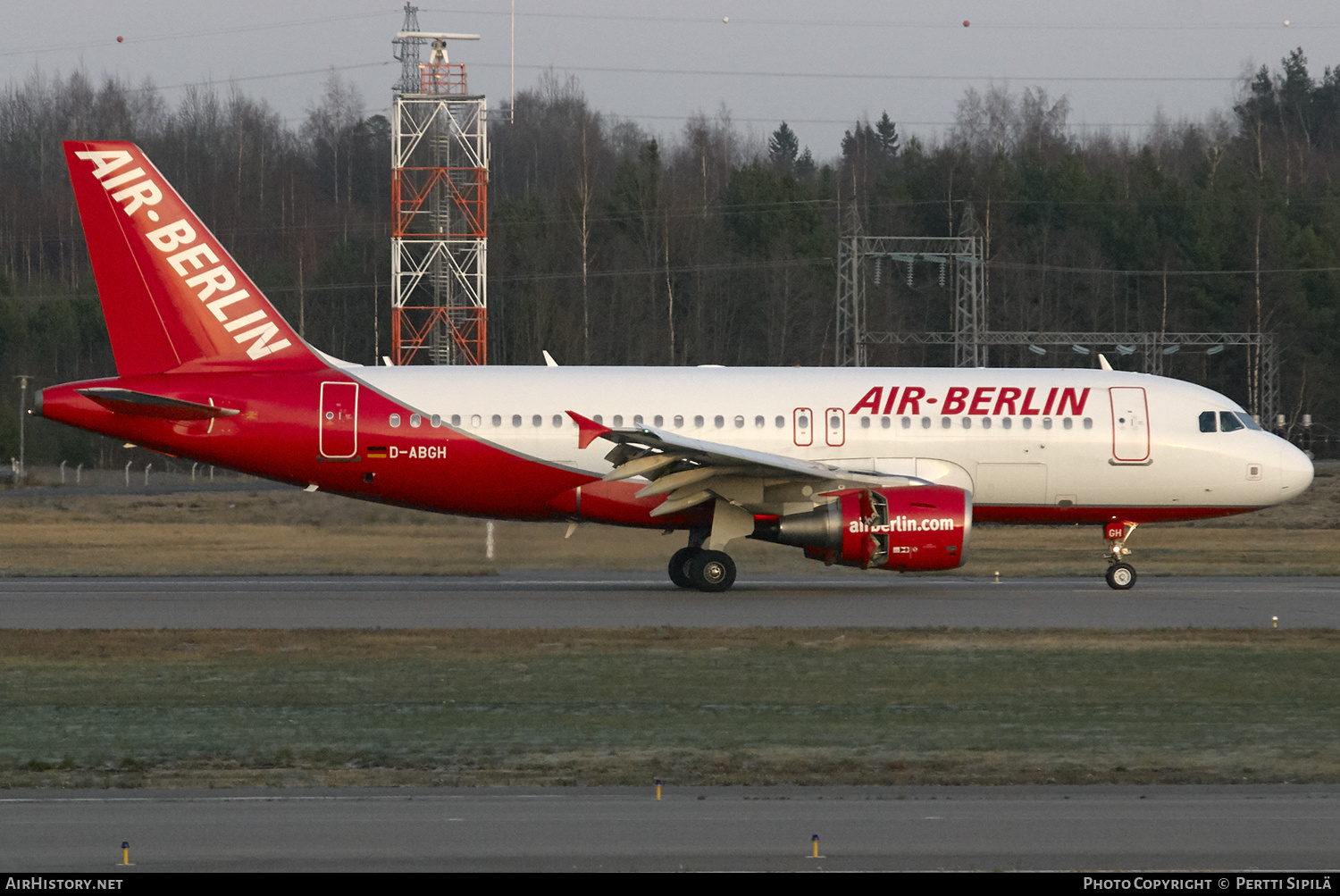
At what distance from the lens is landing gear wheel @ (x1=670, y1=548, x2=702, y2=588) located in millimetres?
21984

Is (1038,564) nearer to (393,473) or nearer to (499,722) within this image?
(393,473)

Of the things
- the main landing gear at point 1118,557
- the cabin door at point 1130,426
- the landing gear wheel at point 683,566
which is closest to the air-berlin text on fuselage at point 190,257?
the landing gear wheel at point 683,566

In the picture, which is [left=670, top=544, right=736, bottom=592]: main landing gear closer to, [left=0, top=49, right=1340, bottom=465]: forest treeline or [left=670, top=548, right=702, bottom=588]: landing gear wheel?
[left=670, top=548, right=702, bottom=588]: landing gear wheel

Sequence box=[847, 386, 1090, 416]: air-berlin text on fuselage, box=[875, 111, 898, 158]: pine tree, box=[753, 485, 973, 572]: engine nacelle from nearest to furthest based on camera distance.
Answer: box=[753, 485, 973, 572]: engine nacelle, box=[847, 386, 1090, 416]: air-berlin text on fuselage, box=[875, 111, 898, 158]: pine tree

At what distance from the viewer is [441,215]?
Result: 159ft

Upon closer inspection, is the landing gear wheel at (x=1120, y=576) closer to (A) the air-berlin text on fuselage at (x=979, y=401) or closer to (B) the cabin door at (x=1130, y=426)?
(B) the cabin door at (x=1130, y=426)

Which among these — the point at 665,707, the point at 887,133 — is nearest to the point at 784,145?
the point at 887,133

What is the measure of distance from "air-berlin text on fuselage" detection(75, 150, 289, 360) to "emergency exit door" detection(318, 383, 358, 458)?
4.04 feet

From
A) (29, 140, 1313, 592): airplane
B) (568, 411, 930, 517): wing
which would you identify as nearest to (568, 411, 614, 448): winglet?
(568, 411, 930, 517): wing

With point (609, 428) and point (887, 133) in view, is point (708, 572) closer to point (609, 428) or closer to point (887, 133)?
point (609, 428)

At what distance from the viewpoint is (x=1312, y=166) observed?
82.8 metres

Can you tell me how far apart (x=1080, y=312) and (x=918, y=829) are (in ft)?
206

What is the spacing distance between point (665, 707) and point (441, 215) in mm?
37869

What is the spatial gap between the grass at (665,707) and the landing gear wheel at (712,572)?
4447mm
